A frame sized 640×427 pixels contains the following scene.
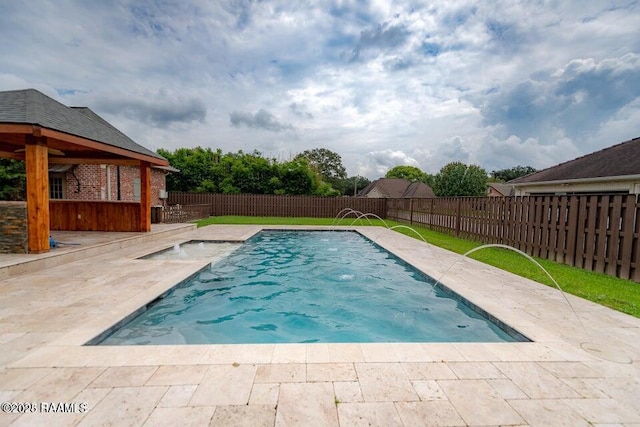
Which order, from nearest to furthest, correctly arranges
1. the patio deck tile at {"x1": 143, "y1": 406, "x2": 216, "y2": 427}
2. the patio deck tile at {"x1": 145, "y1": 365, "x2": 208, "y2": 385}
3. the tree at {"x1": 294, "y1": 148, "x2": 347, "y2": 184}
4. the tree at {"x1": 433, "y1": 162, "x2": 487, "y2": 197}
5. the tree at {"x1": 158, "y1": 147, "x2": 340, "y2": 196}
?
the patio deck tile at {"x1": 143, "y1": 406, "x2": 216, "y2": 427}, the patio deck tile at {"x1": 145, "y1": 365, "x2": 208, "y2": 385}, the tree at {"x1": 158, "y1": 147, "x2": 340, "y2": 196}, the tree at {"x1": 433, "y1": 162, "x2": 487, "y2": 197}, the tree at {"x1": 294, "y1": 148, "x2": 347, "y2": 184}

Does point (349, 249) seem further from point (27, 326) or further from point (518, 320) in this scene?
point (27, 326)

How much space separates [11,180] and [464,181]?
40948 millimetres

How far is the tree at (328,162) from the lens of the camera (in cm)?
5556

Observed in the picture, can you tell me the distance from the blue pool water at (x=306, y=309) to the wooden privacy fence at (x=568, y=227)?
3.43 metres

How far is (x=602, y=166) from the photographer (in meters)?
10.8

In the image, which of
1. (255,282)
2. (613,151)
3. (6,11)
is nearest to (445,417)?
(255,282)

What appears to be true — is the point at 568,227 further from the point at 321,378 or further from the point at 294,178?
the point at 294,178

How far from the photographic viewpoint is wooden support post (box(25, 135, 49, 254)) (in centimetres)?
587

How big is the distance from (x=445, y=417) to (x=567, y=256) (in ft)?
21.8

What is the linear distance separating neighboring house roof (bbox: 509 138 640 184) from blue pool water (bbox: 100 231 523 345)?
832cm

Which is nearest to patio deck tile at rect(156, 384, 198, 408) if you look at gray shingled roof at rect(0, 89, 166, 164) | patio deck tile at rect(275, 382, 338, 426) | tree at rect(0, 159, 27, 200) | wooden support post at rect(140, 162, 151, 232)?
patio deck tile at rect(275, 382, 338, 426)

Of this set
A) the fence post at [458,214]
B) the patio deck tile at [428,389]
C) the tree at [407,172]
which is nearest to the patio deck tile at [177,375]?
the patio deck tile at [428,389]

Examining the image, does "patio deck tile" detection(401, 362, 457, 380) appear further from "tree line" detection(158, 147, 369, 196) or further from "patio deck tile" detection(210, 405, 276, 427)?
"tree line" detection(158, 147, 369, 196)

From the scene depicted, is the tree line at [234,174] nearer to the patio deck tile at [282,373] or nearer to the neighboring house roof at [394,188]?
the neighboring house roof at [394,188]
